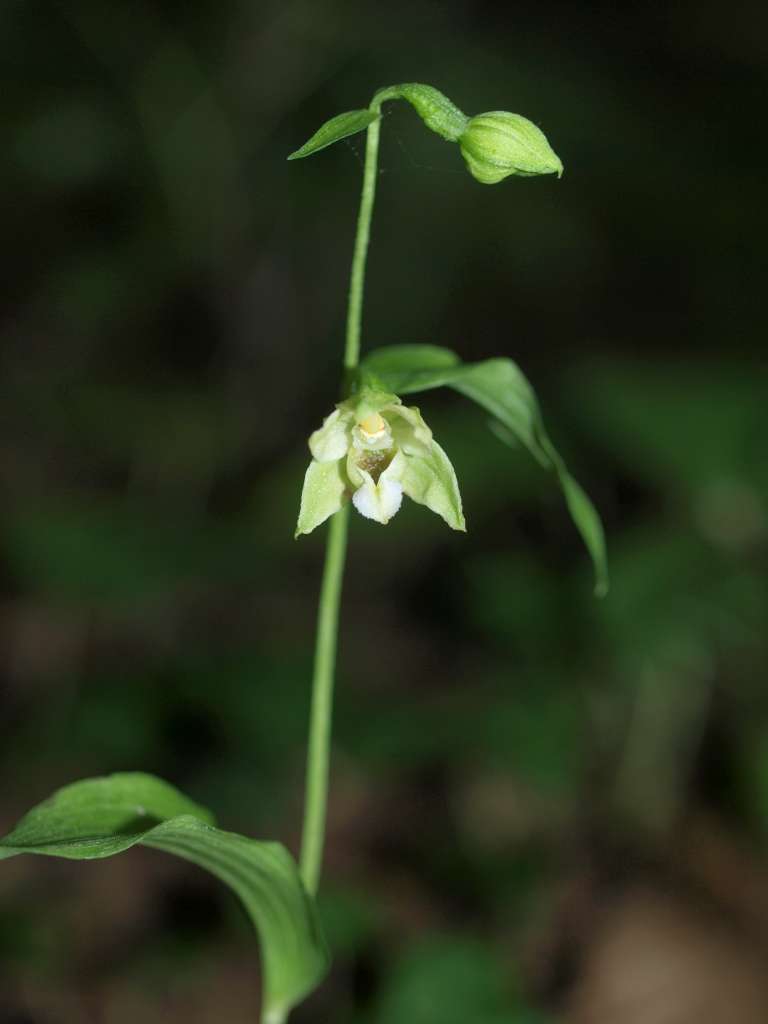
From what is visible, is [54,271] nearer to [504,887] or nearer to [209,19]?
[209,19]

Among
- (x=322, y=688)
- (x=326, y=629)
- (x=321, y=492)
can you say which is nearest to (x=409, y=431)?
(x=321, y=492)

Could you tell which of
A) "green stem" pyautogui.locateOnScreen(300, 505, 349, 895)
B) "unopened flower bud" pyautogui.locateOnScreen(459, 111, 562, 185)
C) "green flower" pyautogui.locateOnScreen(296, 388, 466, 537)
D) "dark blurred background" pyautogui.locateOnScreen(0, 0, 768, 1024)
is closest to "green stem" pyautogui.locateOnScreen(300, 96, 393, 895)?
"green stem" pyautogui.locateOnScreen(300, 505, 349, 895)

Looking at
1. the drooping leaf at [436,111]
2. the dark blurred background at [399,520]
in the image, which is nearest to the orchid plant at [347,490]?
the drooping leaf at [436,111]

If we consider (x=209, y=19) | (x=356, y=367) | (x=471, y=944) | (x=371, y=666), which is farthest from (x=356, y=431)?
(x=209, y=19)

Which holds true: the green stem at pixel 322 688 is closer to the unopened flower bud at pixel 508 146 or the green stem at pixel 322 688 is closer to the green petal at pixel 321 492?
the green petal at pixel 321 492

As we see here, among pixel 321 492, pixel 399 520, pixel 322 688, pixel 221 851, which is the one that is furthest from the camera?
pixel 399 520

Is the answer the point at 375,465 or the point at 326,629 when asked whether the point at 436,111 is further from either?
the point at 326,629

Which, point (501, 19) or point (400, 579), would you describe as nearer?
point (400, 579)
